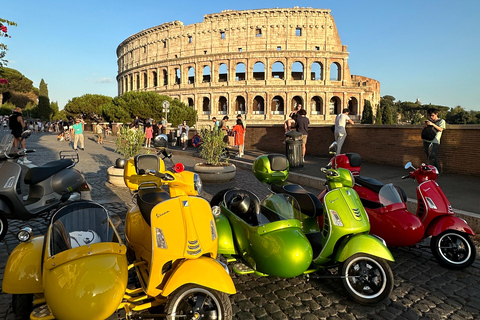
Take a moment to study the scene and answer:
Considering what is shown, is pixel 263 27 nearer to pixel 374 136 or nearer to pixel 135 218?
pixel 374 136

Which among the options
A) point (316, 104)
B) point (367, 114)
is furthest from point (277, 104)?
point (367, 114)

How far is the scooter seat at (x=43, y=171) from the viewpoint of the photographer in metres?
4.52

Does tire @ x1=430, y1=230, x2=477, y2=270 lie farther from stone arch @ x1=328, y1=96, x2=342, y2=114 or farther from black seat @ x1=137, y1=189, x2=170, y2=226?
stone arch @ x1=328, y1=96, x2=342, y2=114

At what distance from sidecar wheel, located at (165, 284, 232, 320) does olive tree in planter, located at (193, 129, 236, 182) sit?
5.93 m

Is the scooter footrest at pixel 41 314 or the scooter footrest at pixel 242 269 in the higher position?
the scooter footrest at pixel 41 314

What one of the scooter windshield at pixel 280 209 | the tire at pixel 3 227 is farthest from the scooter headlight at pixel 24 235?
the tire at pixel 3 227

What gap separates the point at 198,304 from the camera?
2148mm

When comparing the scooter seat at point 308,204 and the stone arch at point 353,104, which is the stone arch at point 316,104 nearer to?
the stone arch at point 353,104

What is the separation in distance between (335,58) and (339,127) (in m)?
40.3

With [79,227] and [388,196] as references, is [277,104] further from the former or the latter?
[79,227]

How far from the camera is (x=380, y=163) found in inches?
410

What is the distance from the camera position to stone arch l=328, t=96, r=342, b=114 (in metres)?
45.7

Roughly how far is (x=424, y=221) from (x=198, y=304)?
2977 mm

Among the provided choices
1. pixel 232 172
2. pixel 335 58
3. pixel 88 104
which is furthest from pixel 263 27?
pixel 232 172
